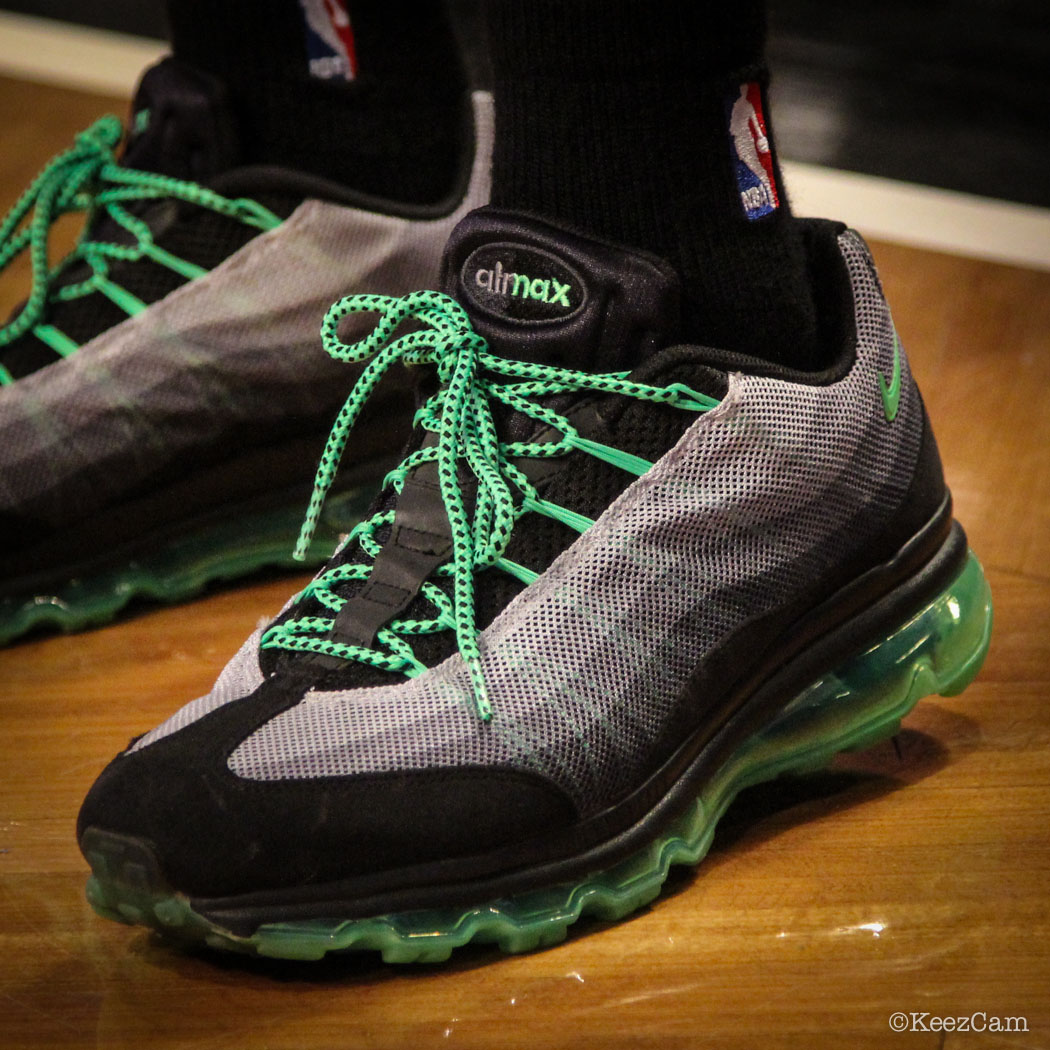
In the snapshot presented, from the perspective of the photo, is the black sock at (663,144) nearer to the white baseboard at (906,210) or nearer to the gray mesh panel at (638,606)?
the gray mesh panel at (638,606)

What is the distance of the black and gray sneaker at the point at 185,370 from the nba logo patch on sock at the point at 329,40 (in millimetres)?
65

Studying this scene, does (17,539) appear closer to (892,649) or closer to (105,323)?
(105,323)

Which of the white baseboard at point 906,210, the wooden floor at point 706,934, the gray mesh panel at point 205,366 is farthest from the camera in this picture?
the white baseboard at point 906,210

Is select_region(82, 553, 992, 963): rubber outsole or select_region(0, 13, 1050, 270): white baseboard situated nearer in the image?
select_region(82, 553, 992, 963): rubber outsole

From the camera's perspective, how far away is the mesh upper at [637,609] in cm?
56

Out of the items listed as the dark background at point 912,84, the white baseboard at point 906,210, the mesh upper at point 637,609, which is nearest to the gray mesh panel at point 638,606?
the mesh upper at point 637,609

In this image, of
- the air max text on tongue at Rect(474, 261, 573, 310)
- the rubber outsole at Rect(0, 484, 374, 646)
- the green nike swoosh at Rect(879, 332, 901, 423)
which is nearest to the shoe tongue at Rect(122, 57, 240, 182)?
the rubber outsole at Rect(0, 484, 374, 646)

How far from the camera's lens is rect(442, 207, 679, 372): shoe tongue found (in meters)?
0.60

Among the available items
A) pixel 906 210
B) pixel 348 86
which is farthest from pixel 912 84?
pixel 348 86

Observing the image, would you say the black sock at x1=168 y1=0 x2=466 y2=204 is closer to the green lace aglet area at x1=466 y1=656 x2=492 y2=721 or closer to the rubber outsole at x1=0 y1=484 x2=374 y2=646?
the rubber outsole at x1=0 y1=484 x2=374 y2=646

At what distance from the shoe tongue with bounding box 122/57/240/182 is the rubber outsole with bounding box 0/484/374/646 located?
0.75ft

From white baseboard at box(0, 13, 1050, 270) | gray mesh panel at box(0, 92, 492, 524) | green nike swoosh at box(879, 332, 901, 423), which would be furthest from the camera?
white baseboard at box(0, 13, 1050, 270)

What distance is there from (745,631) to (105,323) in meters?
0.47

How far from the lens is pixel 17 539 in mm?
843
